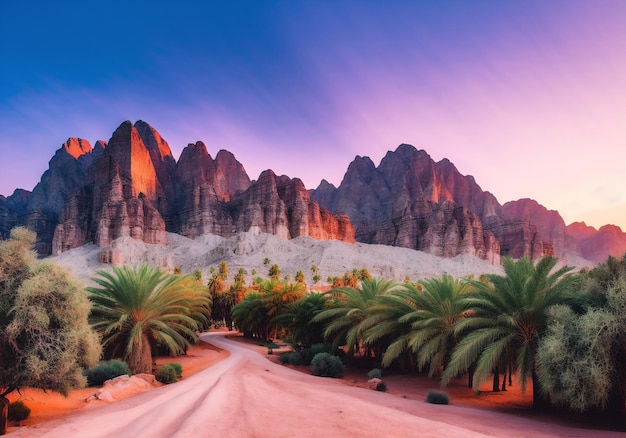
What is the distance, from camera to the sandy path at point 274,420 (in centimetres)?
625

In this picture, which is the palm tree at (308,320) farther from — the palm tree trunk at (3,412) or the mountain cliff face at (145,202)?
the mountain cliff face at (145,202)

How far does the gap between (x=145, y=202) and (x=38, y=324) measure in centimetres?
12438

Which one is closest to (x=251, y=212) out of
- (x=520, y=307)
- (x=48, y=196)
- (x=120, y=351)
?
(x=48, y=196)

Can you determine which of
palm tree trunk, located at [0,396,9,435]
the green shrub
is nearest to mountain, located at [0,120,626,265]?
the green shrub

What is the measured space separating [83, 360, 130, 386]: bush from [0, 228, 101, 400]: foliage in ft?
13.6

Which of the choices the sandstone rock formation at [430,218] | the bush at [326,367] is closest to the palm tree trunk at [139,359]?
the bush at [326,367]

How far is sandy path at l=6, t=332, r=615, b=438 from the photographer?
6254 mm

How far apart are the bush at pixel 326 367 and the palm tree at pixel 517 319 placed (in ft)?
21.6

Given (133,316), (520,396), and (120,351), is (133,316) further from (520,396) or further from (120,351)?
(520,396)

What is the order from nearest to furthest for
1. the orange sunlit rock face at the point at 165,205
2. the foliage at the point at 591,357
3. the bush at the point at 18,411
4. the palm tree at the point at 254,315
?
the foliage at the point at 591,357 → the bush at the point at 18,411 → the palm tree at the point at 254,315 → the orange sunlit rock face at the point at 165,205

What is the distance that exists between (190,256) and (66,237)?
41.6 meters

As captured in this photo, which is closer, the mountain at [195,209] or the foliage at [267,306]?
the foliage at [267,306]

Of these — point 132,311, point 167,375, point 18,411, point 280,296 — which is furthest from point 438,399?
point 280,296

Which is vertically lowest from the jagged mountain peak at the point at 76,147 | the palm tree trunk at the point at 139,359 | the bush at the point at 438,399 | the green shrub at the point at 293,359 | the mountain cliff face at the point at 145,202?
the green shrub at the point at 293,359
